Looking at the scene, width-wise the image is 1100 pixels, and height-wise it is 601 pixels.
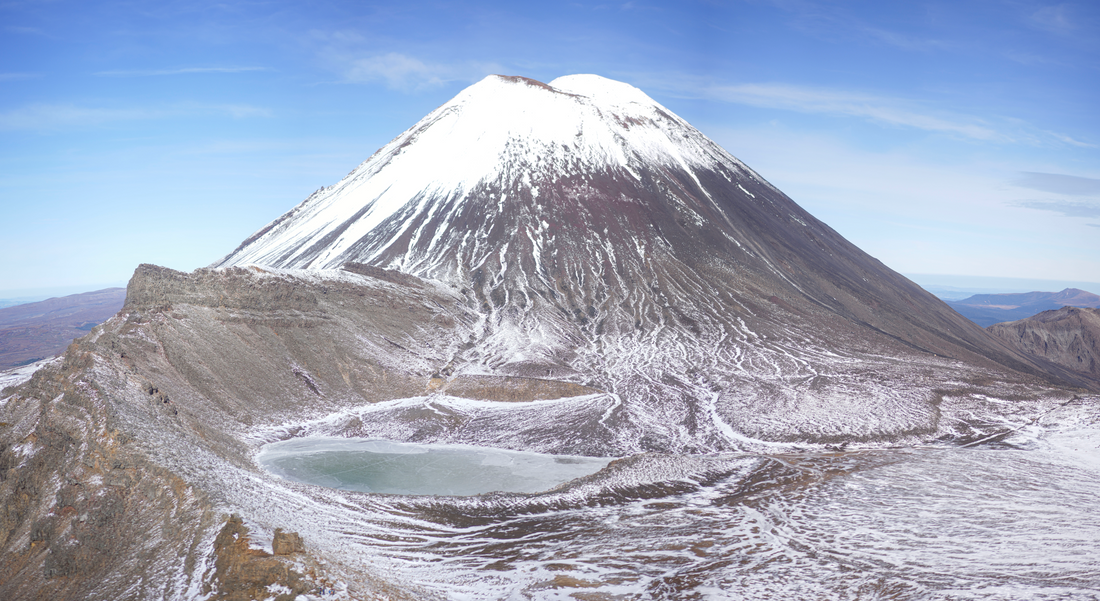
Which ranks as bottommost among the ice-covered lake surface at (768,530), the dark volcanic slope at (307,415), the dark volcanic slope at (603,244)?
the ice-covered lake surface at (768,530)

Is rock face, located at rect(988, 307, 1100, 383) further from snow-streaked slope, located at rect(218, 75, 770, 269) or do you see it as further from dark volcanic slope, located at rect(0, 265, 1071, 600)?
dark volcanic slope, located at rect(0, 265, 1071, 600)

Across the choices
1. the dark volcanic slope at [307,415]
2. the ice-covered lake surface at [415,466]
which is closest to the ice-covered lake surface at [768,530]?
the dark volcanic slope at [307,415]

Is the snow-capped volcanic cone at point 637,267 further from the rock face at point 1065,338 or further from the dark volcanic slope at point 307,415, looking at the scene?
the rock face at point 1065,338

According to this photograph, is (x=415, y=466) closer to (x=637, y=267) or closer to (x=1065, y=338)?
Answer: (x=637, y=267)

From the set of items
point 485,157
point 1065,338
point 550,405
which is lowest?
point 550,405

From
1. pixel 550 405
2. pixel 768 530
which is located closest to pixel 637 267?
pixel 550 405

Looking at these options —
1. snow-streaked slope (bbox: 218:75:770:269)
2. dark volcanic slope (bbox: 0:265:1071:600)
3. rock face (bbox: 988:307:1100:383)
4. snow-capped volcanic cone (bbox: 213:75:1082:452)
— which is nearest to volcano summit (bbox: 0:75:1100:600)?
dark volcanic slope (bbox: 0:265:1071:600)

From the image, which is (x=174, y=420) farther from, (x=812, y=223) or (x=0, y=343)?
(x=0, y=343)
